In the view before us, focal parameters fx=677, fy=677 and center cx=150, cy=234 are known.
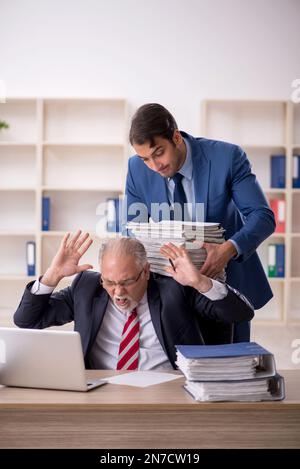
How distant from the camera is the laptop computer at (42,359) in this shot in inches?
67.3

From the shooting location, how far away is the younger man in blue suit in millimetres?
2332

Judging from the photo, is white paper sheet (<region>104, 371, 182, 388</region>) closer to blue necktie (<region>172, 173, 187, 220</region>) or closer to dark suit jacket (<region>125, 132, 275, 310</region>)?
dark suit jacket (<region>125, 132, 275, 310</region>)

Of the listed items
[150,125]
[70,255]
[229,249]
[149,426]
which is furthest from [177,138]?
[149,426]

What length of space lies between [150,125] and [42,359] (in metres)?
0.93

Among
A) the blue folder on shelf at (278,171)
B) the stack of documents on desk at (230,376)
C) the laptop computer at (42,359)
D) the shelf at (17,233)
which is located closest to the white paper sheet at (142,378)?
the laptop computer at (42,359)

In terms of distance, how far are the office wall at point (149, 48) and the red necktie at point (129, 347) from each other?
4209 millimetres

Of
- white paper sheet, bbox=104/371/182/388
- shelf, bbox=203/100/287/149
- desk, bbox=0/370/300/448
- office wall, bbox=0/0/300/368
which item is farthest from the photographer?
shelf, bbox=203/100/287/149

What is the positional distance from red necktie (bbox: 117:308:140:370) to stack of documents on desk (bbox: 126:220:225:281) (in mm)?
215

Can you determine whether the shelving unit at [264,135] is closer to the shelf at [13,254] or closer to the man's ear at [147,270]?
the shelf at [13,254]

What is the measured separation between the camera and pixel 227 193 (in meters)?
2.62

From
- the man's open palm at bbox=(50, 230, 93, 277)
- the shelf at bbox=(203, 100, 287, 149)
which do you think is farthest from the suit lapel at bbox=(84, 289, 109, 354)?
the shelf at bbox=(203, 100, 287, 149)
